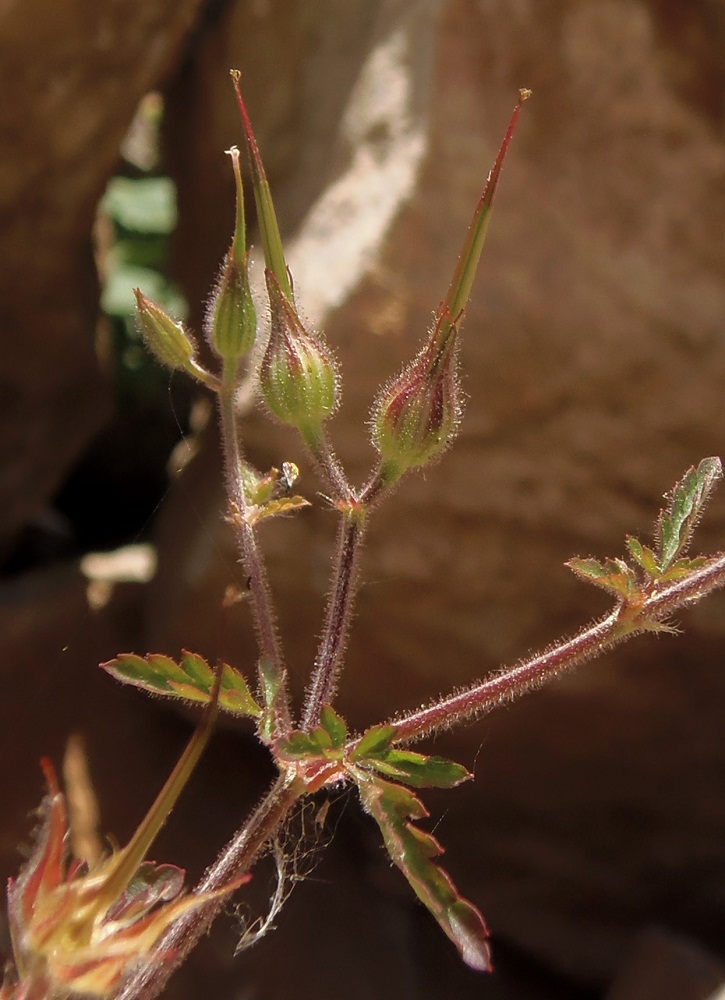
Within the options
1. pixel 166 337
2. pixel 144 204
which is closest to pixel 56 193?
pixel 144 204

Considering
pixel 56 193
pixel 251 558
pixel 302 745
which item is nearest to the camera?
pixel 302 745

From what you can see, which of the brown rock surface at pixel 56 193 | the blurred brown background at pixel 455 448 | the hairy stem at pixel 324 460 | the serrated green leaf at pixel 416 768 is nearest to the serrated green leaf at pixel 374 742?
the serrated green leaf at pixel 416 768

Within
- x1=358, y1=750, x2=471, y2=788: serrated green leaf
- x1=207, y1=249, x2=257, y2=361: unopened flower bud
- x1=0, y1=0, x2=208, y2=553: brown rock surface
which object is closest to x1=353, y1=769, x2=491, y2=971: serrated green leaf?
x1=358, y1=750, x2=471, y2=788: serrated green leaf

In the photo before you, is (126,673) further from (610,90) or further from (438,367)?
(610,90)

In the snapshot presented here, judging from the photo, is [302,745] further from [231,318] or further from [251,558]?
[231,318]

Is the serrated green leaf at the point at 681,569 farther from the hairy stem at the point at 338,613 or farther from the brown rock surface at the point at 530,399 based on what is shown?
Answer: the brown rock surface at the point at 530,399

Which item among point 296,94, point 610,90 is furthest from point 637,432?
point 296,94
